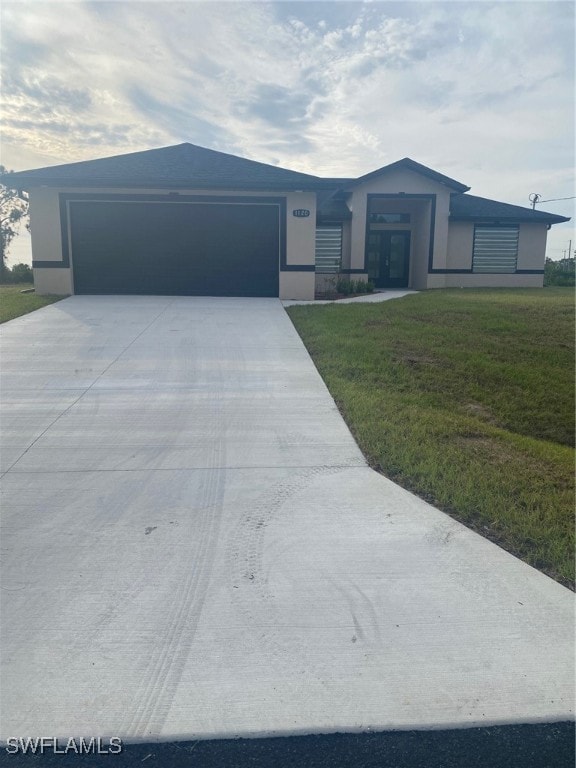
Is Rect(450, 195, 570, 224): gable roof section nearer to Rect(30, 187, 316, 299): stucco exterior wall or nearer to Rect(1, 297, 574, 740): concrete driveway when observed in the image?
Rect(30, 187, 316, 299): stucco exterior wall

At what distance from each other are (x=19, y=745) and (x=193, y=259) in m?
14.9

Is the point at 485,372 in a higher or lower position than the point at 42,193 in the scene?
lower

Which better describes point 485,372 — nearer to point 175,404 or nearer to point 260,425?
point 260,425

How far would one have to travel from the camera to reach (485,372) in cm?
849

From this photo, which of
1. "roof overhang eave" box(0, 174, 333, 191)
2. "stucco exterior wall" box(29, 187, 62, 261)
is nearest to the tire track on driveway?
"roof overhang eave" box(0, 174, 333, 191)

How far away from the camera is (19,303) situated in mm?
14180

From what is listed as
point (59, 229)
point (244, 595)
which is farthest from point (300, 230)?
point (244, 595)

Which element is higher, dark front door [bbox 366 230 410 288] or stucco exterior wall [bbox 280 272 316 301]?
dark front door [bbox 366 230 410 288]

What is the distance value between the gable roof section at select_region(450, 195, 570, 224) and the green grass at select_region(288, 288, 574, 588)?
1100 centimetres

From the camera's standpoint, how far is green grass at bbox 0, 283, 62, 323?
41.5ft

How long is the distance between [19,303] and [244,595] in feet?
41.2

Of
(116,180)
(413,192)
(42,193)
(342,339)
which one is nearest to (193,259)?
(116,180)

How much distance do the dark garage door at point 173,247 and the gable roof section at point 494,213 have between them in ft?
32.1

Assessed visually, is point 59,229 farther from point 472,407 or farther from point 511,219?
point 511,219
